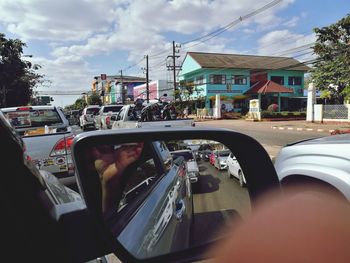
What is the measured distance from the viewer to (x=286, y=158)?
3.35 metres

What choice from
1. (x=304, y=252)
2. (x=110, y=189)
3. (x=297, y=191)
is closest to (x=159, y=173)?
(x=110, y=189)

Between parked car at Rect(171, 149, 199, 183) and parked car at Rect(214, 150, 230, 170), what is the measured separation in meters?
0.11

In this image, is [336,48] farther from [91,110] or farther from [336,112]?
[91,110]

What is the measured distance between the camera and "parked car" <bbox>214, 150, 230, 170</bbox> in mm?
1710

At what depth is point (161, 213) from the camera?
167 cm

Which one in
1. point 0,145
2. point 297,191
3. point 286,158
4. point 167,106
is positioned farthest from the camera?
point 167,106

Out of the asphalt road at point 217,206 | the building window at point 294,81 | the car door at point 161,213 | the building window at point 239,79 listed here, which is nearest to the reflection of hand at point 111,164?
the car door at point 161,213

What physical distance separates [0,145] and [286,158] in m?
2.79

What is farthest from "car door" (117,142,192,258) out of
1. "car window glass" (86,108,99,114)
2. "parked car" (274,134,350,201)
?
"car window glass" (86,108,99,114)

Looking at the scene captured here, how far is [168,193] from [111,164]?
380 mm

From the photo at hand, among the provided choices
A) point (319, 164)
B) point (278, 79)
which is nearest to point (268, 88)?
point (278, 79)

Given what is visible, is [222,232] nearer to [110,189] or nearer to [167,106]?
[110,189]

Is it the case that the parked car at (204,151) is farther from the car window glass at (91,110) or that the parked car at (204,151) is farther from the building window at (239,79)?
the building window at (239,79)

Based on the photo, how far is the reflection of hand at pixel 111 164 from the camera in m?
1.52
